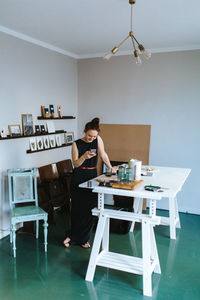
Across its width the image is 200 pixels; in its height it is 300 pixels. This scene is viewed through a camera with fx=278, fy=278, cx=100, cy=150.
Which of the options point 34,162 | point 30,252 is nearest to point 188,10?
point 34,162

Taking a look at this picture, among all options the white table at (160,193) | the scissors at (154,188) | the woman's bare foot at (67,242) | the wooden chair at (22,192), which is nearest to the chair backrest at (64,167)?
the wooden chair at (22,192)

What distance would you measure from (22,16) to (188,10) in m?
1.95

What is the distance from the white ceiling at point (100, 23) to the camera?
3.02 meters

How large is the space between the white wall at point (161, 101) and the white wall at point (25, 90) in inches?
30.0

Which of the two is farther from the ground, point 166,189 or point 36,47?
point 36,47

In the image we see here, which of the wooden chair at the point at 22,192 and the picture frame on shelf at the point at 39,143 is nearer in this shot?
the wooden chair at the point at 22,192

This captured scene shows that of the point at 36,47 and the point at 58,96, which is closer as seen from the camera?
the point at 36,47

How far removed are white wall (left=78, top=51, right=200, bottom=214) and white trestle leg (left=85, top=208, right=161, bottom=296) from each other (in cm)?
232

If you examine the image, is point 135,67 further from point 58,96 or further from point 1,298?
point 1,298

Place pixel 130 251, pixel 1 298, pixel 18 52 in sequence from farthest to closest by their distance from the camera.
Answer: pixel 18 52
pixel 130 251
pixel 1 298

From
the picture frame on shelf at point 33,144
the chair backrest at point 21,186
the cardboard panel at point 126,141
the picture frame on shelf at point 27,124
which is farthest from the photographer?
the cardboard panel at point 126,141

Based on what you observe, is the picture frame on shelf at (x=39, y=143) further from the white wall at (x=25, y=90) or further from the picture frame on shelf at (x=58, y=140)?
the picture frame on shelf at (x=58, y=140)

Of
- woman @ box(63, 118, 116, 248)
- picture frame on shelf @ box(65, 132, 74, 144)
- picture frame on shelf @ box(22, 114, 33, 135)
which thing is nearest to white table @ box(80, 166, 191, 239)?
woman @ box(63, 118, 116, 248)

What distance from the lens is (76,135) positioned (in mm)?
5828
